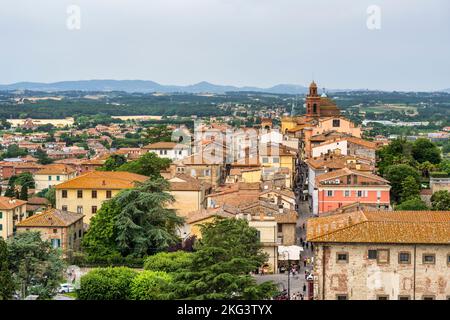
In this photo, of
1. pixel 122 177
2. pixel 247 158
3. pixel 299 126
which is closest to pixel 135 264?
pixel 122 177

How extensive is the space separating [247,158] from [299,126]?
17630 mm

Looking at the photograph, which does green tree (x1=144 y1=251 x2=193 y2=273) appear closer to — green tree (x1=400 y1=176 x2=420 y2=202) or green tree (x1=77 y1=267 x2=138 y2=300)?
green tree (x1=77 y1=267 x2=138 y2=300)

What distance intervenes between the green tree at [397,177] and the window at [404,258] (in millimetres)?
14516

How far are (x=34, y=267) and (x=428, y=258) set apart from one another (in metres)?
8.27

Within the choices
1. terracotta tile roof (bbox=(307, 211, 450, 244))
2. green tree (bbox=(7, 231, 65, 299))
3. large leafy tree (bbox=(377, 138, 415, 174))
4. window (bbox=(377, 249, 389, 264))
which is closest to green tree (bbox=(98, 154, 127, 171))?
large leafy tree (bbox=(377, 138, 415, 174))

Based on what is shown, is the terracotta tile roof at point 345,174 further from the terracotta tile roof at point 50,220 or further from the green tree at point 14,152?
the green tree at point 14,152

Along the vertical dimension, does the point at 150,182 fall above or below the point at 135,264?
above

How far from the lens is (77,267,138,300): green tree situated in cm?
1880

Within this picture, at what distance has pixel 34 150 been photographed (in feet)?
247

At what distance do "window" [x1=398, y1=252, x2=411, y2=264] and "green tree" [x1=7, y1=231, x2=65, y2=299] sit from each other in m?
7.25

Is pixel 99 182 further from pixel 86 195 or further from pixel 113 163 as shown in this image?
pixel 113 163

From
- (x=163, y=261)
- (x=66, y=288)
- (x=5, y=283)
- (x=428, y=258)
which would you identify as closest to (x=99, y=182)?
(x=163, y=261)

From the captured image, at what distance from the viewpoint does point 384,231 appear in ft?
53.0
